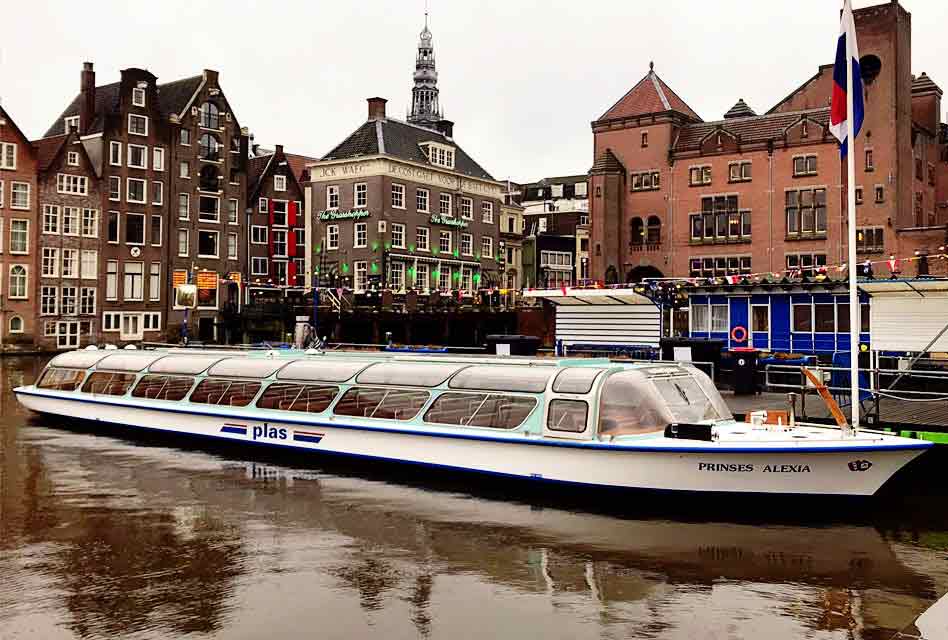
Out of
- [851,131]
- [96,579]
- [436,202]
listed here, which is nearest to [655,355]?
[851,131]

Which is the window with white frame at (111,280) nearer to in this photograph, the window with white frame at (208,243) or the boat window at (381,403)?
the window with white frame at (208,243)

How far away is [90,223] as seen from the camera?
206 feet

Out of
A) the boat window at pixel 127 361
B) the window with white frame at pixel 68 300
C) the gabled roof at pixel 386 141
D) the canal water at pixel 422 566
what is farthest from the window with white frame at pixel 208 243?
the canal water at pixel 422 566

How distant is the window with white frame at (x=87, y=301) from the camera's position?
61938 millimetres

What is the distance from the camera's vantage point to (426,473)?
1798 centimetres

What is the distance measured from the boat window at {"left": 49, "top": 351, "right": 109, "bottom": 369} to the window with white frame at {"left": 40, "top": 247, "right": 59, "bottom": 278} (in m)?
38.2

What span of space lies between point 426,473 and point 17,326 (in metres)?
50.5

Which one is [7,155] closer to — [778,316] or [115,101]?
[115,101]

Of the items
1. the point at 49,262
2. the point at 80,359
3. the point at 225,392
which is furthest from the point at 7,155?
the point at 225,392

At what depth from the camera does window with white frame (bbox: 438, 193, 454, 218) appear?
73.4 meters

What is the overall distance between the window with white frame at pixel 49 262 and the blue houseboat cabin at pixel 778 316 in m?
46.4

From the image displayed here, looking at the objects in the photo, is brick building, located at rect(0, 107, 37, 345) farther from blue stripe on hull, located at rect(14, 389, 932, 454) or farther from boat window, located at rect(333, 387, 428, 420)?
boat window, located at rect(333, 387, 428, 420)

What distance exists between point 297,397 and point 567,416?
7066 mm

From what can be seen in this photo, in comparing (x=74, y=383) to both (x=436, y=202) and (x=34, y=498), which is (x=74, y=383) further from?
(x=436, y=202)
